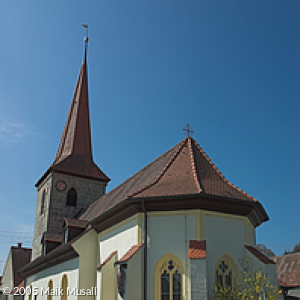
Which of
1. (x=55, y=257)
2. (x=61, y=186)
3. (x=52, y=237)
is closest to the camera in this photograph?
(x=55, y=257)

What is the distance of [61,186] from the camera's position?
89.9 ft

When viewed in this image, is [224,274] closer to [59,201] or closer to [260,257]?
[260,257]

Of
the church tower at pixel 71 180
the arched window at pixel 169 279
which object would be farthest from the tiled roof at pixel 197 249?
the church tower at pixel 71 180

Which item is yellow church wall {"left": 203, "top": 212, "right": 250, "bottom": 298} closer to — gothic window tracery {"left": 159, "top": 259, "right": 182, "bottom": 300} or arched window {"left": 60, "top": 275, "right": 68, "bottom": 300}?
gothic window tracery {"left": 159, "top": 259, "right": 182, "bottom": 300}

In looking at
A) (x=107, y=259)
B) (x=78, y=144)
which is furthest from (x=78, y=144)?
(x=107, y=259)

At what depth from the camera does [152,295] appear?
515 inches

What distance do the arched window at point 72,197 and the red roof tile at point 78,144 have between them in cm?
126

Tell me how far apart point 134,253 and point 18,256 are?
97.9 ft

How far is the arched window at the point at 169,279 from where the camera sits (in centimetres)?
1289

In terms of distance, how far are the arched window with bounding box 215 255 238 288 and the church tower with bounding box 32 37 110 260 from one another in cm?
1543

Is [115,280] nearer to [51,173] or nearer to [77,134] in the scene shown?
[51,173]

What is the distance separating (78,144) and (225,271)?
62.3 ft

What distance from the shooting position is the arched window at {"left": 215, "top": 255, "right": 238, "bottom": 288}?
1325 cm

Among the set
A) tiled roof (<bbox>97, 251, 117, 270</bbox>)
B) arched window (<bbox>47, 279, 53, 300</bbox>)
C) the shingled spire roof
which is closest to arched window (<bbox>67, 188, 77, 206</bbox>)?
the shingled spire roof
